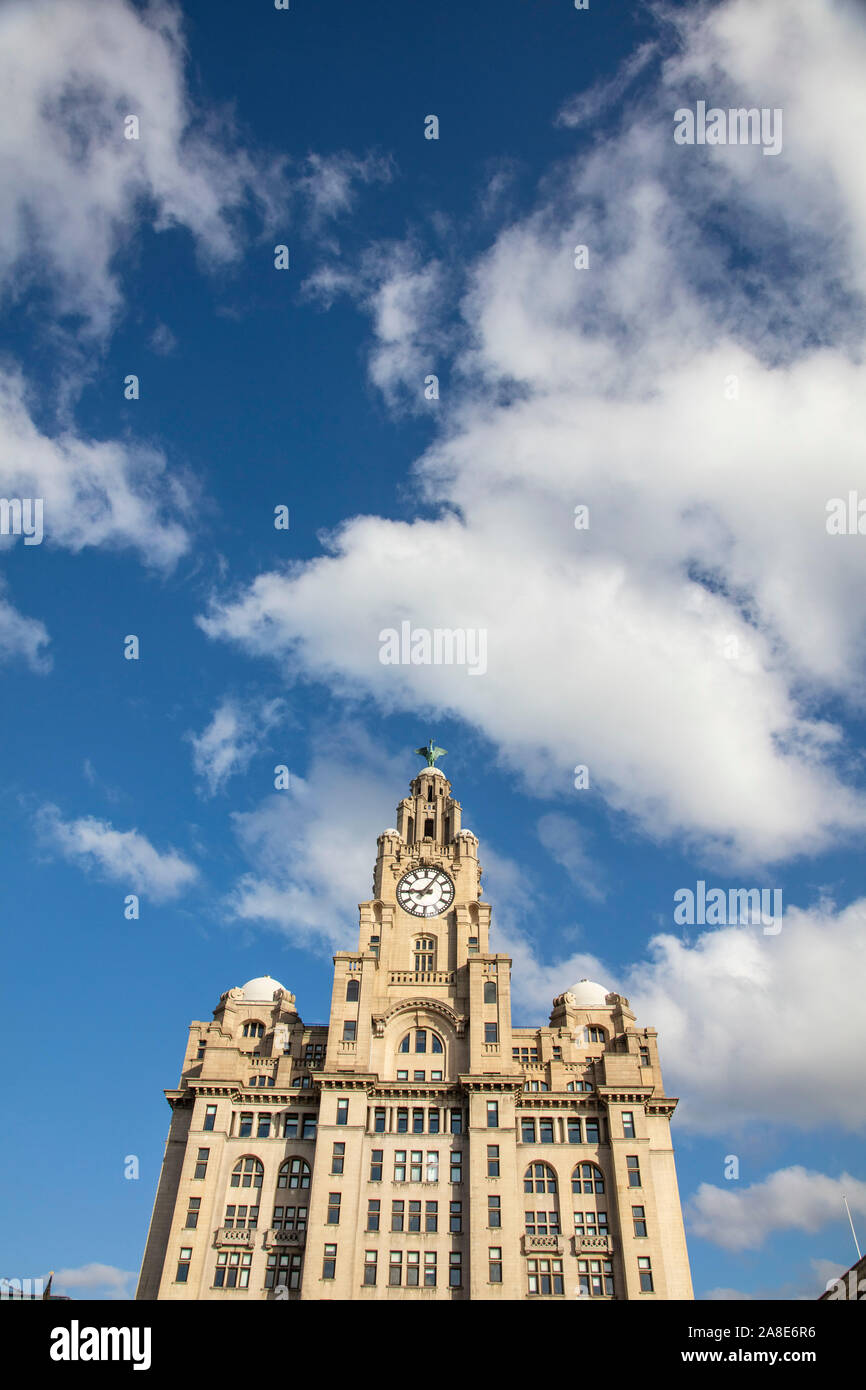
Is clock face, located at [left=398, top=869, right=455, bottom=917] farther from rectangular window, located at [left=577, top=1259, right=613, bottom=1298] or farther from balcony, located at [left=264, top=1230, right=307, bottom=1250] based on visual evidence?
rectangular window, located at [left=577, top=1259, right=613, bottom=1298]

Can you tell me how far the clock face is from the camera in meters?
101

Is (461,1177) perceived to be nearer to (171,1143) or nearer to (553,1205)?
(553,1205)

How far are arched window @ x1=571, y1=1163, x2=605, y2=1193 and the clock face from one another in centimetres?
2778

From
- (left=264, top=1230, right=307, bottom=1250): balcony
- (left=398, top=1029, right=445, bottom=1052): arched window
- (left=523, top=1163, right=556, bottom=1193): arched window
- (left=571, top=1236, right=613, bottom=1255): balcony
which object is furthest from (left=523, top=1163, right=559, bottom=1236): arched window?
(left=264, top=1230, right=307, bottom=1250): balcony

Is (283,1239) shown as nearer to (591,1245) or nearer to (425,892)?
(591,1245)

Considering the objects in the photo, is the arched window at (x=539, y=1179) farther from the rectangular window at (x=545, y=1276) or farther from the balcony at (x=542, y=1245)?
the rectangular window at (x=545, y=1276)

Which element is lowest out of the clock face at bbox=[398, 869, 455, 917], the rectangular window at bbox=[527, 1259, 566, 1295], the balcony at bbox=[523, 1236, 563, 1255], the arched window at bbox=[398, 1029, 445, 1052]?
the rectangular window at bbox=[527, 1259, 566, 1295]

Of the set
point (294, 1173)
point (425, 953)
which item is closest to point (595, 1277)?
point (294, 1173)

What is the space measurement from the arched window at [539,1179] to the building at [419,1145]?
12 cm

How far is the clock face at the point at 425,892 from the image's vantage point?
10088 centimetres

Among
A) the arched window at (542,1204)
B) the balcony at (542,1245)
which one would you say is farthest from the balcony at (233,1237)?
the arched window at (542,1204)

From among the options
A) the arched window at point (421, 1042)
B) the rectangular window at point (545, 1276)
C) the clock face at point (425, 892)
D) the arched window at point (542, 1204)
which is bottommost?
the rectangular window at point (545, 1276)

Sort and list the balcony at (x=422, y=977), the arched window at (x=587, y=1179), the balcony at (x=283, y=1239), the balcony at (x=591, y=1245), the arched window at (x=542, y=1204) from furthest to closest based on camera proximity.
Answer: the balcony at (x=422, y=977), the arched window at (x=587, y=1179), the arched window at (x=542, y=1204), the balcony at (x=283, y=1239), the balcony at (x=591, y=1245)
